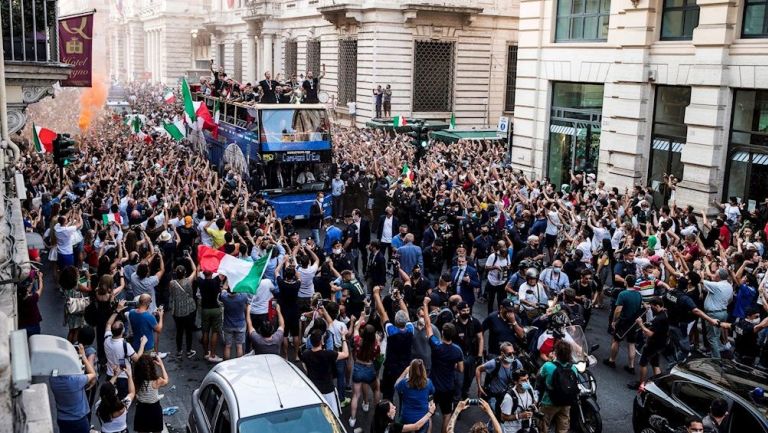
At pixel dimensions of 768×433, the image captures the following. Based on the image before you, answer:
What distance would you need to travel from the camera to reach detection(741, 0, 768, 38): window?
18.0m

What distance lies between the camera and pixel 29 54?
14414 millimetres

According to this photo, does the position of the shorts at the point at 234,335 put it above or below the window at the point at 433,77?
below

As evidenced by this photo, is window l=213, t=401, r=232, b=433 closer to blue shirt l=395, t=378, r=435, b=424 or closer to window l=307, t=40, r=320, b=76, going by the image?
blue shirt l=395, t=378, r=435, b=424

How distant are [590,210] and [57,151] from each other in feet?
37.6

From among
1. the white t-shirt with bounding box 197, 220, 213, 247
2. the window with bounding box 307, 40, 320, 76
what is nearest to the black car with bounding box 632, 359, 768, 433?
the white t-shirt with bounding box 197, 220, 213, 247

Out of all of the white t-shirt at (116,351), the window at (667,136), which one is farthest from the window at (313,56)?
the white t-shirt at (116,351)

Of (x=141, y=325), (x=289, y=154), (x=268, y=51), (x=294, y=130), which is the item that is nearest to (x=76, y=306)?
(x=141, y=325)

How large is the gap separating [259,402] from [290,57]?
41.1m

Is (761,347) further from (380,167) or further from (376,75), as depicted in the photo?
(376,75)

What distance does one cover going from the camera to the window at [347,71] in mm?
38688

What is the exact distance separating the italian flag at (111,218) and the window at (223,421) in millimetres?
7859

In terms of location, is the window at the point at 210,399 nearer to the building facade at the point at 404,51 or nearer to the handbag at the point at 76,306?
the handbag at the point at 76,306

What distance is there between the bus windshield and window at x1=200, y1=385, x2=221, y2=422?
44.0 ft

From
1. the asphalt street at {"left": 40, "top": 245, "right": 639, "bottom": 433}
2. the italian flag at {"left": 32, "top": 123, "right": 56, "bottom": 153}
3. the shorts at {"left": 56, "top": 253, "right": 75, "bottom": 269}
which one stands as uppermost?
the italian flag at {"left": 32, "top": 123, "right": 56, "bottom": 153}
